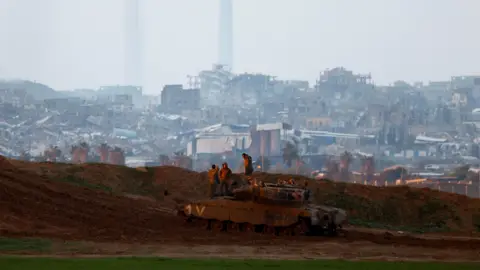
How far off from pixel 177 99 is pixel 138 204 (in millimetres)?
53541

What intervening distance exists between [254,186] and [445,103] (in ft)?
209

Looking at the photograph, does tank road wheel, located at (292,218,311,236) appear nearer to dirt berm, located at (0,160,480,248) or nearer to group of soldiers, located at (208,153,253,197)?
dirt berm, located at (0,160,480,248)

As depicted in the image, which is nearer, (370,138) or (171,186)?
(171,186)

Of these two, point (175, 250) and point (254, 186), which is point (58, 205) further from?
point (175, 250)

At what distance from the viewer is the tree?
2986 inches

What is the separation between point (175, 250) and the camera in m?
25.4

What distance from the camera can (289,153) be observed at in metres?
76.9


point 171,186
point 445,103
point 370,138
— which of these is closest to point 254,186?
point 171,186

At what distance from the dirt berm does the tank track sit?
675mm

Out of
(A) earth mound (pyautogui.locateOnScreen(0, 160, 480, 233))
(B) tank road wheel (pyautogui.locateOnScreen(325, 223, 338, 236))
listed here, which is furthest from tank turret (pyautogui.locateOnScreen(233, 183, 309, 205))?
(A) earth mound (pyautogui.locateOnScreen(0, 160, 480, 233))

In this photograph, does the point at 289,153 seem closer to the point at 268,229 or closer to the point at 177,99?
the point at 177,99

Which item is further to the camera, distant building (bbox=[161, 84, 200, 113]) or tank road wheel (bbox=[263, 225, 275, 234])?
distant building (bbox=[161, 84, 200, 113])

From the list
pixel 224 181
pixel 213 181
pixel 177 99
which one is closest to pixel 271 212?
pixel 224 181

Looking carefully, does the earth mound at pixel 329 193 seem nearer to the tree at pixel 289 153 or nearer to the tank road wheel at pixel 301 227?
the tank road wheel at pixel 301 227
